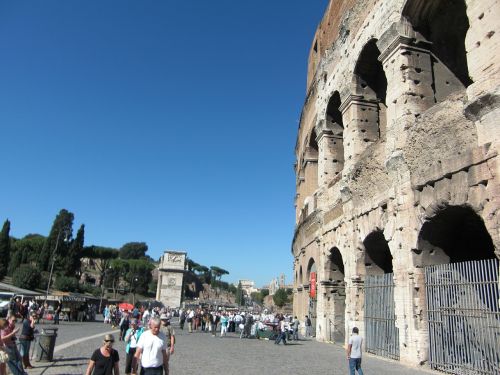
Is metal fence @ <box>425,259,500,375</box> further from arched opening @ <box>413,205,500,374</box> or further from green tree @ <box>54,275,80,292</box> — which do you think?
green tree @ <box>54,275,80,292</box>

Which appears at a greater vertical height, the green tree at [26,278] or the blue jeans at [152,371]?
the green tree at [26,278]

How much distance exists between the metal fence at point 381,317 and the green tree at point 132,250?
362 ft

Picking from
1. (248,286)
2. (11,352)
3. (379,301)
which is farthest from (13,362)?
(248,286)

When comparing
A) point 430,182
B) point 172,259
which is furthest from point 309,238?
point 172,259

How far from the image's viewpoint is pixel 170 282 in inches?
2195

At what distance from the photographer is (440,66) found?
11.2 metres

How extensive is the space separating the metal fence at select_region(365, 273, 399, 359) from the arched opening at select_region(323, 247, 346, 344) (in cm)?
306

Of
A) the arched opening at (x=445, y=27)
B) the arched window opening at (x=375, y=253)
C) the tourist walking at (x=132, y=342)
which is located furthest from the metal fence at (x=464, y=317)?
the tourist walking at (x=132, y=342)

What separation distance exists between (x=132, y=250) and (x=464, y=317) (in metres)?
117

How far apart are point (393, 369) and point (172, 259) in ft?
167

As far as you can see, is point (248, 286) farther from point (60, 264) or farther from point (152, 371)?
point (152, 371)

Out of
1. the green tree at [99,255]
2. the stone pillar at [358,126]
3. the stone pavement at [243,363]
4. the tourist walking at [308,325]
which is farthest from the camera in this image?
the green tree at [99,255]

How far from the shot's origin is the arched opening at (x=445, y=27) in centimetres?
1075

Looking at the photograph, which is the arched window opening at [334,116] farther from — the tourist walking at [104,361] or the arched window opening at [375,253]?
the tourist walking at [104,361]
